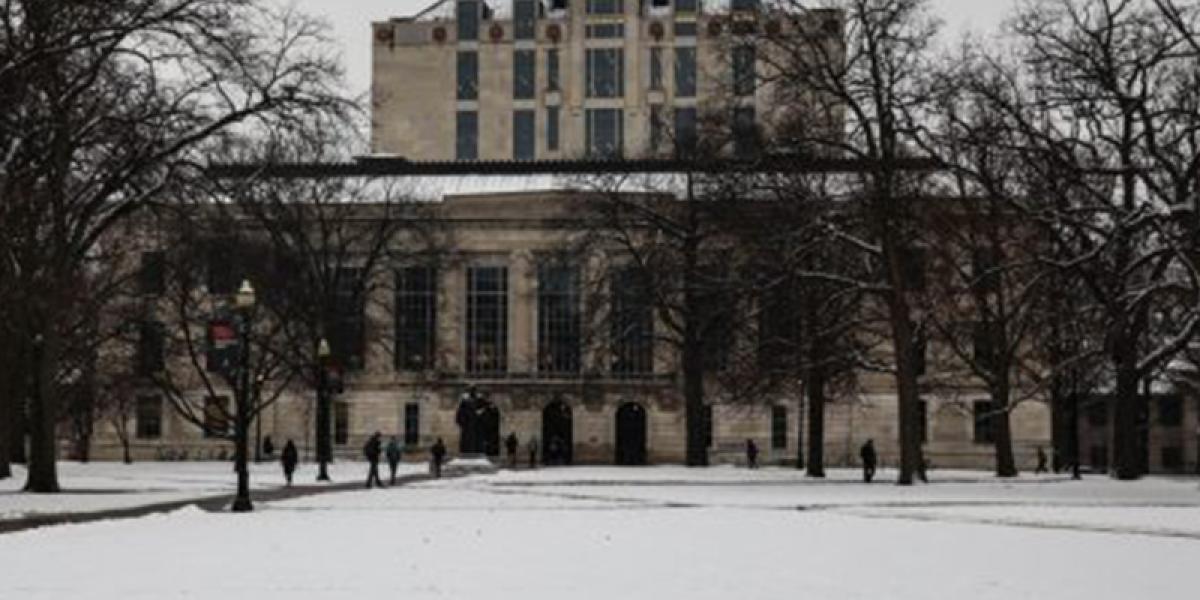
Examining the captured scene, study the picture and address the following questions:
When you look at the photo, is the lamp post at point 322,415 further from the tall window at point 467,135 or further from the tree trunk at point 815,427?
the tall window at point 467,135

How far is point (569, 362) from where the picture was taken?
308ft

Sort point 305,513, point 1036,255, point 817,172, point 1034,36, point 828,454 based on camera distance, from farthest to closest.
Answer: point 828,454 < point 817,172 < point 1036,255 < point 1034,36 < point 305,513

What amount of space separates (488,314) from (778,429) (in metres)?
16.9

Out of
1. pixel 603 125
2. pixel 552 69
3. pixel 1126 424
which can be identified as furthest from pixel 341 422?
pixel 1126 424

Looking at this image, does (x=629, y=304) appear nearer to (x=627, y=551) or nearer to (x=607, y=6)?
(x=627, y=551)

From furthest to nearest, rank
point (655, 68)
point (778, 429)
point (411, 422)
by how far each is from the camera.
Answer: point (655, 68) → point (411, 422) → point (778, 429)

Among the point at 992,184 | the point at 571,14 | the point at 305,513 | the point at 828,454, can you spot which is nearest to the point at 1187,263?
the point at 992,184

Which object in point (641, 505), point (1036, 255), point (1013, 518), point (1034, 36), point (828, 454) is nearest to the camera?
point (1013, 518)

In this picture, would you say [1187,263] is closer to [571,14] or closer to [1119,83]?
[1119,83]

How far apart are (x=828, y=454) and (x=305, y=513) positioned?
202ft

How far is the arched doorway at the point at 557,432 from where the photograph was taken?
93.3 meters

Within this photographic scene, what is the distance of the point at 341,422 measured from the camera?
3777 inches

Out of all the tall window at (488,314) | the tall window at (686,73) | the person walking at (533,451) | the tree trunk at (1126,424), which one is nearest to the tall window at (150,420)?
the tall window at (488,314)

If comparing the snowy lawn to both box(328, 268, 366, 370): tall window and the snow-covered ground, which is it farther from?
box(328, 268, 366, 370): tall window
